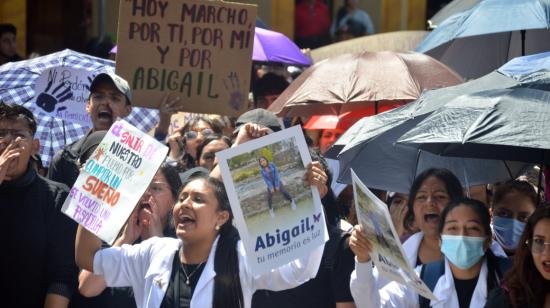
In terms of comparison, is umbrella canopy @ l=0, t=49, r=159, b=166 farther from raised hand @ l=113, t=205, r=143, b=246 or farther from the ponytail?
the ponytail

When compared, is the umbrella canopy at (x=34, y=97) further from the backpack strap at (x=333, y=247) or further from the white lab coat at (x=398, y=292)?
the white lab coat at (x=398, y=292)

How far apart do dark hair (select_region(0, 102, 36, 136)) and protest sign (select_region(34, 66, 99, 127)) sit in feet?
6.75

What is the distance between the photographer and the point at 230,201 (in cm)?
556

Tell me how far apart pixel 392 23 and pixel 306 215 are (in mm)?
13401

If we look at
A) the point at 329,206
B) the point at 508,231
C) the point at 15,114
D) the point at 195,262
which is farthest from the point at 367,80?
the point at 195,262

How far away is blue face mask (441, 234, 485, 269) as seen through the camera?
581 centimetres

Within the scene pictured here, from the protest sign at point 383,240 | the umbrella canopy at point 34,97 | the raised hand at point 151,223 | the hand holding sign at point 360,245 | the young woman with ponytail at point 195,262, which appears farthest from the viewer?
the umbrella canopy at point 34,97

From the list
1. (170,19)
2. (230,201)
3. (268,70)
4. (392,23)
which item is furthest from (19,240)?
(392,23)

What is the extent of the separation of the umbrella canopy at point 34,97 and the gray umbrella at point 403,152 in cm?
230

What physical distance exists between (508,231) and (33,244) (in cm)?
239

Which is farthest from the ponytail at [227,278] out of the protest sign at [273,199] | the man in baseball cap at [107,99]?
the man in baseball cap at [107,99]

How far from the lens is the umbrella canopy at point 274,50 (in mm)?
10930

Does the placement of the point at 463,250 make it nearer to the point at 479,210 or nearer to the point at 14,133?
the point at 479,210

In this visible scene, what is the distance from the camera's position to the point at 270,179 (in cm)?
568
